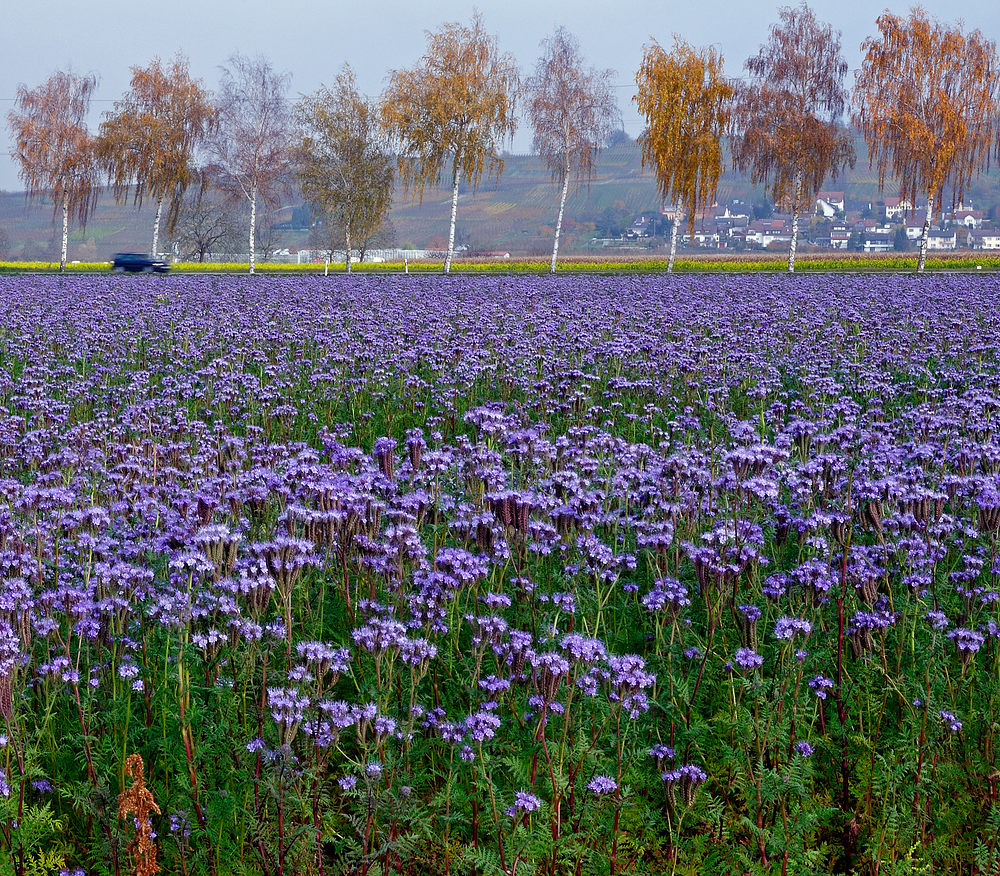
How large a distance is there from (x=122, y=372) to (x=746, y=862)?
10505 millimetres

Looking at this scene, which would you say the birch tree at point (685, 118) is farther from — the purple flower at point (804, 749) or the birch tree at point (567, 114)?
the purple flower at point (804, 749)

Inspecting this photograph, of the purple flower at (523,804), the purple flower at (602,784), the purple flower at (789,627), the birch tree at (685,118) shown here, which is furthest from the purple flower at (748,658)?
the birch tree at (685,118)

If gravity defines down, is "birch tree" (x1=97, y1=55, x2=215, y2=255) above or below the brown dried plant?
above

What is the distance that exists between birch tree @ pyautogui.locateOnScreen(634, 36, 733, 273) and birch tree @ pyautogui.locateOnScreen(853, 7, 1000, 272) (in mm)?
6418

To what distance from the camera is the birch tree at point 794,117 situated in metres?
42.1

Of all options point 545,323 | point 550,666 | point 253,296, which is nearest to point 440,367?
point 545,323

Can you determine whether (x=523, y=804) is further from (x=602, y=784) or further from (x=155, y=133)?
(x=155, y=133)

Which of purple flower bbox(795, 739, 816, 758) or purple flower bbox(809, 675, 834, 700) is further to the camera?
purple flower bbox(809, 675, 834, 700)

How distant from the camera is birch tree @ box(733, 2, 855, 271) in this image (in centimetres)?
4206

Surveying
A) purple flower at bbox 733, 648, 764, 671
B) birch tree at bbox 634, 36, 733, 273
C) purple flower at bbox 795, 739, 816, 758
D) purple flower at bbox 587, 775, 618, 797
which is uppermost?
birch tree at bbox 634, 36, 733, 273

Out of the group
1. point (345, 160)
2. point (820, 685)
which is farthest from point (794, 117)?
point (820, 685)

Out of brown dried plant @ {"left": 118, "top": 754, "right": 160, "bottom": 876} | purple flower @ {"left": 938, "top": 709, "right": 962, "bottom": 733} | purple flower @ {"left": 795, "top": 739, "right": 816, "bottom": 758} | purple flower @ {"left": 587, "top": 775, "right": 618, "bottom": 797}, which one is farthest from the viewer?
purple flower @ {"left": 938, "top": 709, "right": 962, "bottom": 733}

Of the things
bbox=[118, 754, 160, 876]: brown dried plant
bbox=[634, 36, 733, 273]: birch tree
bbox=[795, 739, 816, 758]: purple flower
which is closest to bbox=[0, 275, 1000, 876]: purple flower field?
bbox=[795, 739, 816, 758]: purple flower

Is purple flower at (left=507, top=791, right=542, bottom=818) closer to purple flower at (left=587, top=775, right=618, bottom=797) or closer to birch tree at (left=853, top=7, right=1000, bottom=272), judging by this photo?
purple flower at (left=587, top=775, right=618, bottom=797)
